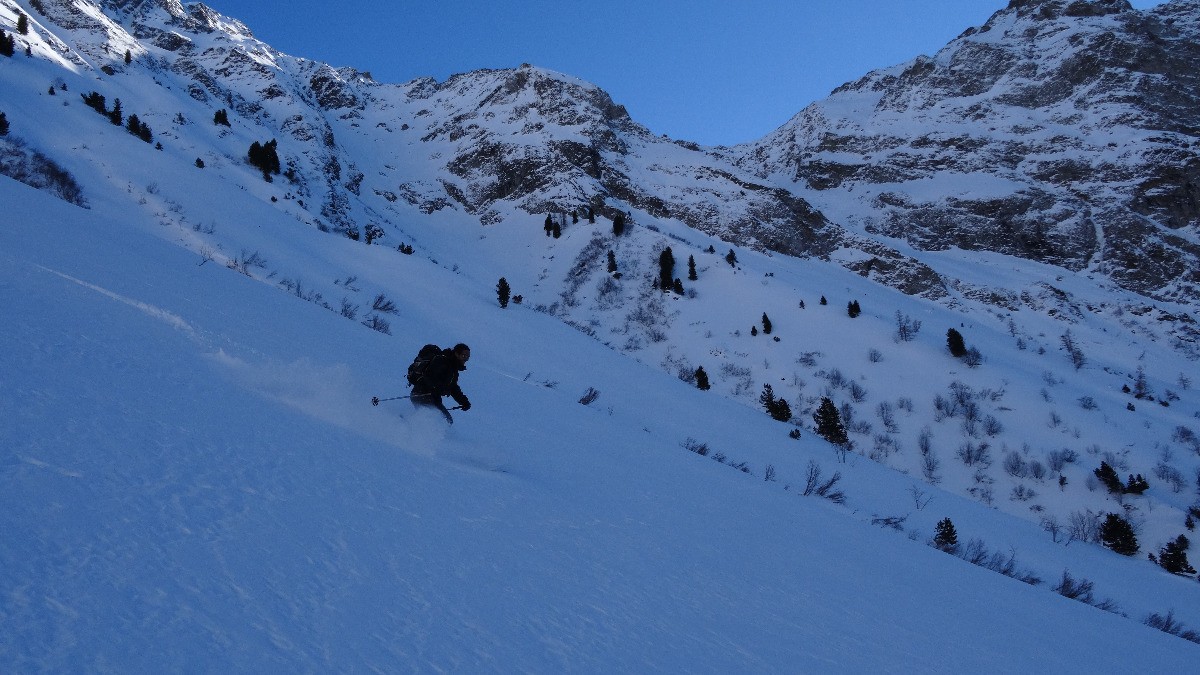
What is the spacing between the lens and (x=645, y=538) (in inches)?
163

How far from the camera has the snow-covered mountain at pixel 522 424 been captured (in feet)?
7.30

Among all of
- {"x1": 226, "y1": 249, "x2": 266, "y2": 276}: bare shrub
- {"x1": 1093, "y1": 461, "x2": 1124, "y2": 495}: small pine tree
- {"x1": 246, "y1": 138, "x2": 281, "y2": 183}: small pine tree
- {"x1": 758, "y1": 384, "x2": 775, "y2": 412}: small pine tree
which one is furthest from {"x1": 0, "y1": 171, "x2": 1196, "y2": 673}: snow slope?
{"x1": 246, "y1": 138, "x2": 281, "y2": 183}: small pine tree

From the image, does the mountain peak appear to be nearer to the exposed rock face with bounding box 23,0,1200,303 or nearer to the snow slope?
the exposed rock face with bounding box 23,0,1200,303

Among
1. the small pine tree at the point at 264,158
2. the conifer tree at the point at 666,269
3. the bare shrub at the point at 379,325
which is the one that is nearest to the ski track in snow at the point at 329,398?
the bare shrub at the point at 379,325

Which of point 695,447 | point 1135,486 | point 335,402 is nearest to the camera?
point 335,402

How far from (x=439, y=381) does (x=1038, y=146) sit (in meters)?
102

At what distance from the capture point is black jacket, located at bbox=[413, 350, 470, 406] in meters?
6.08

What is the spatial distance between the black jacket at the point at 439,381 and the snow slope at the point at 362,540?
0.32 meters

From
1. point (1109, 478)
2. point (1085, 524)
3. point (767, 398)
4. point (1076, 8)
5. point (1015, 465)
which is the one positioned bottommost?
point (1085, 524)

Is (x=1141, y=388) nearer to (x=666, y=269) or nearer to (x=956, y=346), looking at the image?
(x=956, y=346)

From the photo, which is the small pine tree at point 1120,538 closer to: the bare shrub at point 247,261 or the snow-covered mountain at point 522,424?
the snow-covered mountain at point 522,424

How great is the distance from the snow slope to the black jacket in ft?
1.06

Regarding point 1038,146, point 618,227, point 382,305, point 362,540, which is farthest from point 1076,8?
point 362,540

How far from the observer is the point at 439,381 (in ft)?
20.1
